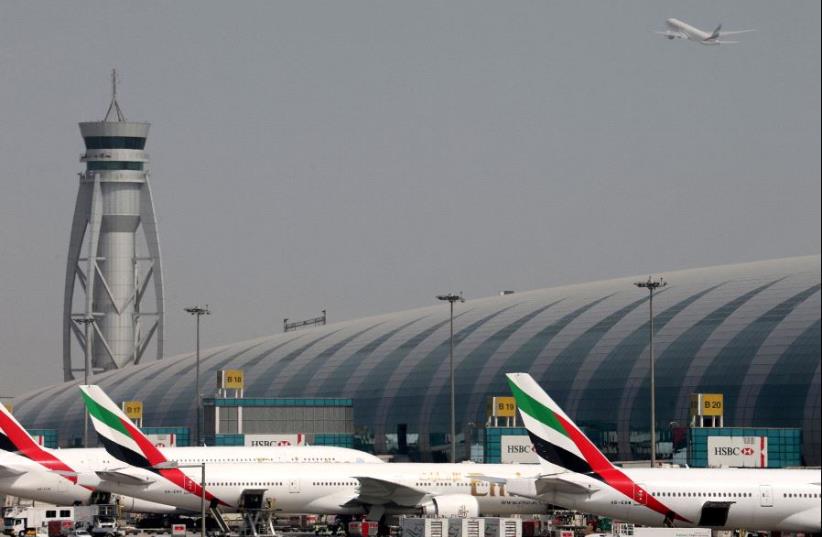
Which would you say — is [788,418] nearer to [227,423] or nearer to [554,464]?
[227,423]

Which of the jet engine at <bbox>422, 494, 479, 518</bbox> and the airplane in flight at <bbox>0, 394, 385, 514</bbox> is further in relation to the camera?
the airplane in flight at <bbox>0, 394, 385, 514</bbox>

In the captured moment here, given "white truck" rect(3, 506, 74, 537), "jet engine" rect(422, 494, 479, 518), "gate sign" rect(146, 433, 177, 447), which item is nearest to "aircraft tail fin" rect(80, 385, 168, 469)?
"white truck" rect(3, 506, 74, 537)

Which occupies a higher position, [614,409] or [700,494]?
[614,409]

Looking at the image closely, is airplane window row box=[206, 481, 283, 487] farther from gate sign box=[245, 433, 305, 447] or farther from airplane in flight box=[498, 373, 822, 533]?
gate sign box=[245, 433, 305, 447]

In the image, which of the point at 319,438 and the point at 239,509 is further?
the point at 319,438

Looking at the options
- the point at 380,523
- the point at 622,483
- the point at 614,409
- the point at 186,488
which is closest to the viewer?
the point at 622,483

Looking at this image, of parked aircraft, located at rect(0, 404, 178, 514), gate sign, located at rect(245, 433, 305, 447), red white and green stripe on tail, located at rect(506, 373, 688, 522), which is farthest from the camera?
gate sign, located at rect(245, 433, 305, 447)

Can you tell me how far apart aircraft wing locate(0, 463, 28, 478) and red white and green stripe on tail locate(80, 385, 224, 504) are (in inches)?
206

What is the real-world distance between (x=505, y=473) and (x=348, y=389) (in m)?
85.5

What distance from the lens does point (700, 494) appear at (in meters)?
81.9

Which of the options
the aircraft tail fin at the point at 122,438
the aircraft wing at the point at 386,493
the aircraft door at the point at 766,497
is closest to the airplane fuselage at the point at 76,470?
the aircraft tail fin at the point at 122,438

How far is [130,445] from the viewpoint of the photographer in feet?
322

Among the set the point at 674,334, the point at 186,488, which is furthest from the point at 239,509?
the point at 674,334

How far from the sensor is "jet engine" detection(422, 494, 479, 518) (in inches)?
3866
